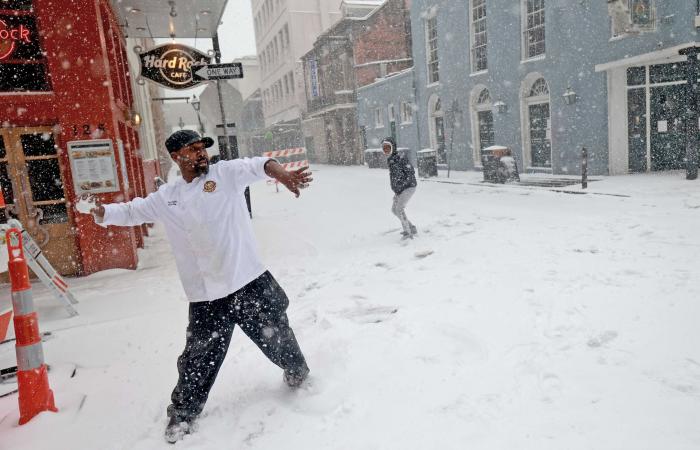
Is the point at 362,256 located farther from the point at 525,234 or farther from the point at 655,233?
the point at 655,233

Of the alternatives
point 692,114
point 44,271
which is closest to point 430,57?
point 692,114

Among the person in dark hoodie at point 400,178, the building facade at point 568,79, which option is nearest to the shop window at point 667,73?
the building facade at point 568,79

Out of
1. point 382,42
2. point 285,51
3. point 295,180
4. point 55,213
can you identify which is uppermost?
point 285,51

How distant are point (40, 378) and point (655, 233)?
7249 mm

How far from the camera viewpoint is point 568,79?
14.5 metres

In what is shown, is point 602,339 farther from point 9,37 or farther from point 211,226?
point 9,37

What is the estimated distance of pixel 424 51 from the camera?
22.1 m

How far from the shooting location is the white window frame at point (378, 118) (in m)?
27.4

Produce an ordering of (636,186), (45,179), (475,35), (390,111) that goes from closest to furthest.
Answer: (45,179)
(636,186)
(475,35)
(390,111)

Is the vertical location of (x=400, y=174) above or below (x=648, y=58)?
below

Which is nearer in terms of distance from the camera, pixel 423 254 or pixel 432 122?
pixel 423 254

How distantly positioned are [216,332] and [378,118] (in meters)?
26.1

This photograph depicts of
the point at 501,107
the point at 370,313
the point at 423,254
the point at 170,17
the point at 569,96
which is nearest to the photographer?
the point at 370,313

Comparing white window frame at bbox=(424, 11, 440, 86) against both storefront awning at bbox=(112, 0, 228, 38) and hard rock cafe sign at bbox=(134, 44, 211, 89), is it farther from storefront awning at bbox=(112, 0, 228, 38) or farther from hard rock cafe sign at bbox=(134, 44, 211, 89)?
hard rock cafe sign at bbox=(134, 44, 211, 89)
